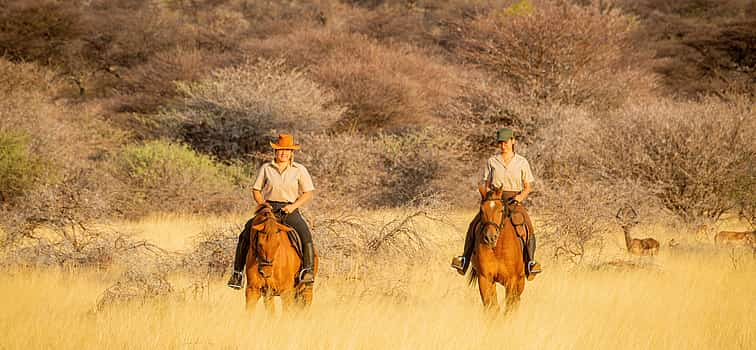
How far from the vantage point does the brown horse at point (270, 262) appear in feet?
21.2

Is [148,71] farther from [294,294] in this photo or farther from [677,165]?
[294,294]

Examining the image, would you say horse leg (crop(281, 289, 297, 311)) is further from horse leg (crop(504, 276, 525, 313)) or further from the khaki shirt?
horse leg (crop(504, 276, 525, 313))

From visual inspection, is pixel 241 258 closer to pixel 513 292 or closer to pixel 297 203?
pixel 297 203

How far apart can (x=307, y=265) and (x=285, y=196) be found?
2.03ft

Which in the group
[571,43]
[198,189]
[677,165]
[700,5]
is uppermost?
[700,5]

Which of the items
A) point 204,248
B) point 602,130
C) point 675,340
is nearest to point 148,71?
point 602,130

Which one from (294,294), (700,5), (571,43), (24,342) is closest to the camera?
(24,342)

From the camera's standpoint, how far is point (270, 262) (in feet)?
21.2

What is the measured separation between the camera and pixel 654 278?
956 centimetres

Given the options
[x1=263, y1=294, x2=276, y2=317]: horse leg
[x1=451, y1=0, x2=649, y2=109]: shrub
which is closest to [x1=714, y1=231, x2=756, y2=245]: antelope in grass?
[x1=263, y1=294, x2=276, y2=317]: horse leg

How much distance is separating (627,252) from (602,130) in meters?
4.65

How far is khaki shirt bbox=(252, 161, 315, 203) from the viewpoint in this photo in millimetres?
6957

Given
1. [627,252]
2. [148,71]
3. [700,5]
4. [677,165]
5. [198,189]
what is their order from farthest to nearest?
[700,5]
[148,71]
[198,189]
[677,165]
[627,252]

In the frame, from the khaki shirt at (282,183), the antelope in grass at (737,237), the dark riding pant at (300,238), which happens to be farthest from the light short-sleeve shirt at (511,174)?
the antelope in grass at (737,237)
